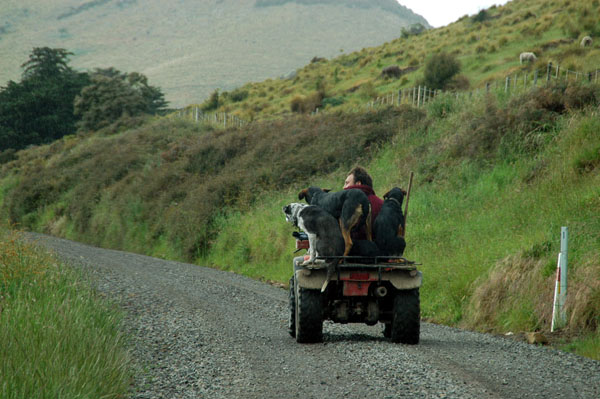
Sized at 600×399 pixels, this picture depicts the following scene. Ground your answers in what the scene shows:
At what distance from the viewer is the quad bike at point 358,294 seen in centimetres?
795

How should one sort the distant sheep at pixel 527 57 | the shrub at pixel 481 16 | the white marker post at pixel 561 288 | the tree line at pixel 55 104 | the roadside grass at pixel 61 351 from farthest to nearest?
the shrub at pixel 481 16, the tree line at pixel 55 104, the distant sheep at pixel 527 57, the white marker post at pixel 561 288, the roadside grass at pixel 61 351

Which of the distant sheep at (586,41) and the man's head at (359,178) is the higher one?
the distant sheep at (586,41)

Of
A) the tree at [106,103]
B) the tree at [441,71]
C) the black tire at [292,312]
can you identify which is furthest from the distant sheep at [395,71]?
the black tire at [292,312]

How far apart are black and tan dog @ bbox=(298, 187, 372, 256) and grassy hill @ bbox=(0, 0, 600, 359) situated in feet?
11.1

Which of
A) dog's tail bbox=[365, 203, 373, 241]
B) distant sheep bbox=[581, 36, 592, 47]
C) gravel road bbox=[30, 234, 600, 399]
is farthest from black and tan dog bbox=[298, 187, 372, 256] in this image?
distant sheep bbox=[581, 36, 592, 47]

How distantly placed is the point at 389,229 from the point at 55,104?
6316cm

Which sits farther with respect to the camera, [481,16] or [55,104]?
[55,104]

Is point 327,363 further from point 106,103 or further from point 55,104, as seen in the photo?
point 55,104

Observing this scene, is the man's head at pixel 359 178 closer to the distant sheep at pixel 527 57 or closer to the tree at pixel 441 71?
the distant sheep at pixel 527 57

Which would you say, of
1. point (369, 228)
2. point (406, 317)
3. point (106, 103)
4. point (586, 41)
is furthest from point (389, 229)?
point (106, 103)

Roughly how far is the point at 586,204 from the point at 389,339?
5578 millimetres

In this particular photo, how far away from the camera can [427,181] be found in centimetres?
2011

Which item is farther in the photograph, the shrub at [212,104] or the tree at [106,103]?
the shrub at [212,104]

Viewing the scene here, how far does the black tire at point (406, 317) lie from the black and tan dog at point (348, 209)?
0.89 metres
